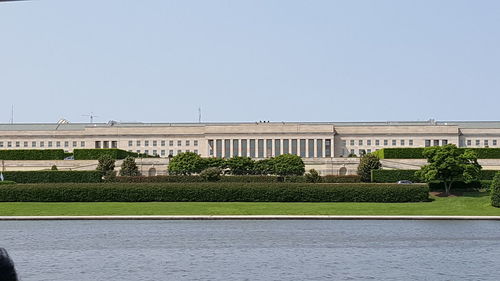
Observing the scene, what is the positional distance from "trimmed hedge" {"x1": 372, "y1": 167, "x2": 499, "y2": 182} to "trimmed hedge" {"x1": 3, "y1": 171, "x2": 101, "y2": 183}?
2907 cm

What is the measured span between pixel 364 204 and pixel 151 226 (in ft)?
69.4

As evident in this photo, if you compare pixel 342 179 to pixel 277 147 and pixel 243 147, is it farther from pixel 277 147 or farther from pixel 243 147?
pixel 243 147

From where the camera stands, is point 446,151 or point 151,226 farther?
point 446,151

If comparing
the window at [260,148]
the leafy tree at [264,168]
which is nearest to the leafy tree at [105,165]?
the leafy tree at [264,168]

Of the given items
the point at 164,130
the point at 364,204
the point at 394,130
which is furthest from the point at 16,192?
the point at 394,130

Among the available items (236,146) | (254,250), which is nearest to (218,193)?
(254,250)

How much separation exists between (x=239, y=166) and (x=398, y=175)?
21681 millimetres

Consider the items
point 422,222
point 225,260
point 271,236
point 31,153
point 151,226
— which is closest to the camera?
point 225,260

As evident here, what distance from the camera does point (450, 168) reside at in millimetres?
72312

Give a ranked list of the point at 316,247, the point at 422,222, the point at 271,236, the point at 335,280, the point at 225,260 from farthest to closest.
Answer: the point at 422,222 < the point at 271,236 < the point at 316,247 < the point at 225,260 < the point at 335,280

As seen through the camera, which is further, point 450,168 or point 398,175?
point 398,175

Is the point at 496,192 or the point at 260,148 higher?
the point at 260,148

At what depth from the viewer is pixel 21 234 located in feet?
144

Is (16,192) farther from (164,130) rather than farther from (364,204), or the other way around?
(164,130)
